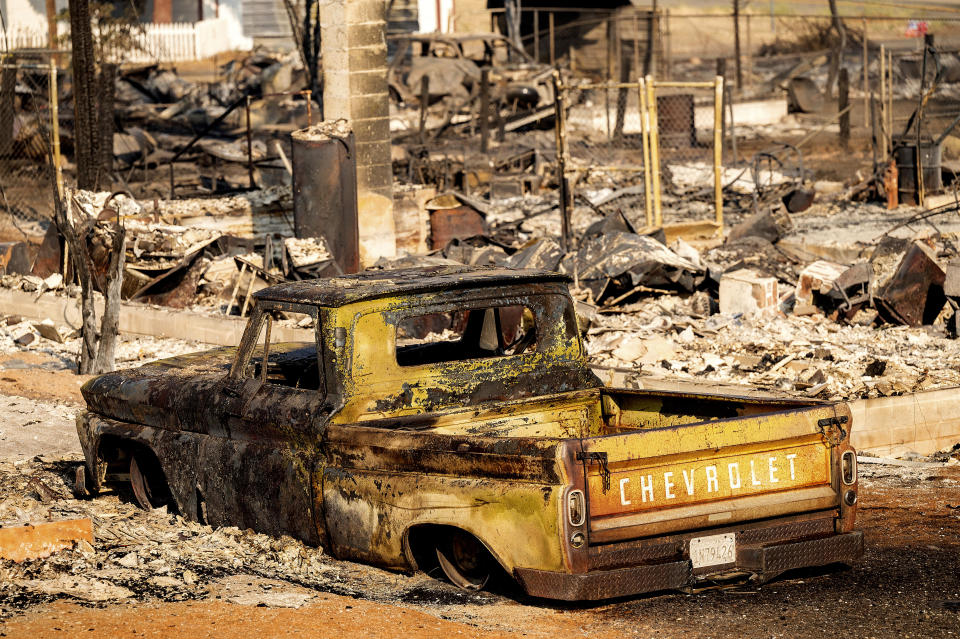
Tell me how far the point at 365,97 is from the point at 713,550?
11.7m

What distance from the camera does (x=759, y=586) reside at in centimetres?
579

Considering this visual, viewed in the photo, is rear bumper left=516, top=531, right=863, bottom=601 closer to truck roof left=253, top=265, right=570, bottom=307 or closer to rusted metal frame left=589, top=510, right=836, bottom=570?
rusted metal frame left=589, top=510, right=836, bottom=570

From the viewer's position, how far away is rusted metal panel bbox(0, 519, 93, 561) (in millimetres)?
5910

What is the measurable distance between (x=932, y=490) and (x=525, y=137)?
2074 cm

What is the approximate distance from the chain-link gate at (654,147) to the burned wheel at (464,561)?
34.6 ft

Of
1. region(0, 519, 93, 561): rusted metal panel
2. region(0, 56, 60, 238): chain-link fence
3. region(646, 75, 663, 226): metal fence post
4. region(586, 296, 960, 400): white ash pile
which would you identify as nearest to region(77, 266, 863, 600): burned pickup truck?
region(0, 519, 93, 561): rusted metal panel

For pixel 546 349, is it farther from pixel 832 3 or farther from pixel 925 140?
pixel 832 3

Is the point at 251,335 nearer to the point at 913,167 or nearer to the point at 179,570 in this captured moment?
the point at 179,570

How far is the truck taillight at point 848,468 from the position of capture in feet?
18.7

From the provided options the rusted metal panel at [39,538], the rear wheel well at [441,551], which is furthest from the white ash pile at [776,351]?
the rusted metal panel at [39,538]

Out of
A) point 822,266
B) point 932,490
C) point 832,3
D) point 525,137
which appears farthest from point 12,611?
point 832,3

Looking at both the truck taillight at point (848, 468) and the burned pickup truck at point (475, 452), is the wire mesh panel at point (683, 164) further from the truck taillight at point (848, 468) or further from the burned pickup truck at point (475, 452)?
the truck taillight at point (848, 468)

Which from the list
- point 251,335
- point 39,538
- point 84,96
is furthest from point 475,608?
point 84,96

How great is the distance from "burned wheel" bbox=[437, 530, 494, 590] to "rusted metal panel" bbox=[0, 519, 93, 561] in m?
1.82
